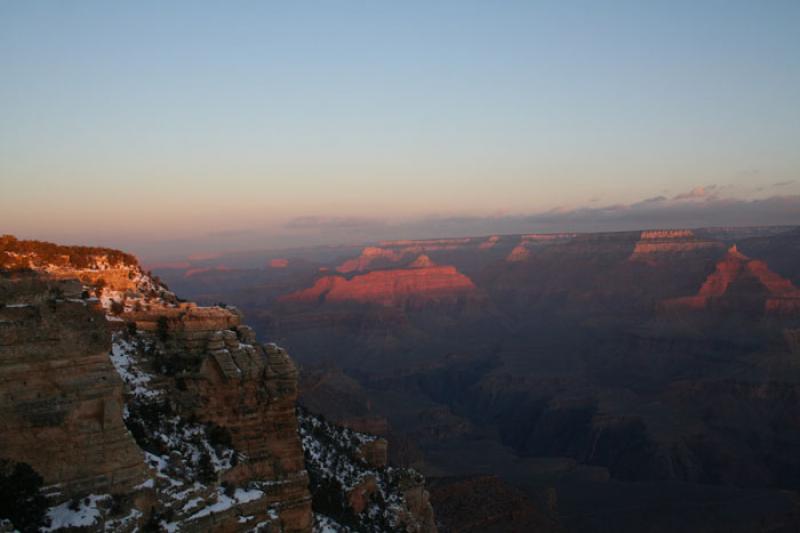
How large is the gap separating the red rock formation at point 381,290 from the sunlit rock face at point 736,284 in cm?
7094

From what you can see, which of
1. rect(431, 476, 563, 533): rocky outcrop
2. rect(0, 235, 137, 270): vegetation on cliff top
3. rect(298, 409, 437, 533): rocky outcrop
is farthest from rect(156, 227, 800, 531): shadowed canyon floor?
rect(0, 235, 137, 270): vegetation on cliff top

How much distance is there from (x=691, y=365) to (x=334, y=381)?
228 ft

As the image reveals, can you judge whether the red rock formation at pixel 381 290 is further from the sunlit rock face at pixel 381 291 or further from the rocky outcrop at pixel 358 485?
the rocky outcrop at pixel 358 485

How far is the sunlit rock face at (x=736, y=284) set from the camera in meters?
137

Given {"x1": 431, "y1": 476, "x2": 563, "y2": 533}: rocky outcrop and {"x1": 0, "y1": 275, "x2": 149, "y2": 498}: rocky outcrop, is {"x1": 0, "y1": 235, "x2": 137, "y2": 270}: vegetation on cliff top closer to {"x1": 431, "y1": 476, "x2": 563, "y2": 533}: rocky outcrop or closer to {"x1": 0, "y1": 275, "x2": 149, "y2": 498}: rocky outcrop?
{"x1": 0, "y1": 275, "x2": 149, "y2": 498}: rocky outcrop

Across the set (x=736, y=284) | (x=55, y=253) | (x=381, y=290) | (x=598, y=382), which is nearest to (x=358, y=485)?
(x=55, y=253)

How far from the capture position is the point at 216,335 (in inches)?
677

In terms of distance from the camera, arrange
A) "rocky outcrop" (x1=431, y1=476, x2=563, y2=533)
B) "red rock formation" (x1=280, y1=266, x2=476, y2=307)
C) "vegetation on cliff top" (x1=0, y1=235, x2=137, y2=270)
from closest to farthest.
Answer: "vegetation on cliff top" (x1=0, y1=235, x2=137, y2=270) < "rocky outcrop" (x1=431, y1=476, x2=563, y2=533) < "red rock formation" (x1=280, y1=266, x2=476, y2=307)

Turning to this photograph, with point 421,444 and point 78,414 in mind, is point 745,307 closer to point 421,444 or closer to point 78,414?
point 421,444

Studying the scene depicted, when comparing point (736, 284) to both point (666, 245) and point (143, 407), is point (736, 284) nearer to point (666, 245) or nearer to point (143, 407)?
point (666, 245)

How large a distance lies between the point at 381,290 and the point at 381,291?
0.47 metres

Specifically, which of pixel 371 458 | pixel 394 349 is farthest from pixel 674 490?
pixel 394 349

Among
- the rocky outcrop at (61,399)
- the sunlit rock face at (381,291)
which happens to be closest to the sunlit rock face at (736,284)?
the sunlit rock face at (381,291)

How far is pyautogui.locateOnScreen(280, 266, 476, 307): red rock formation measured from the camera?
186m
